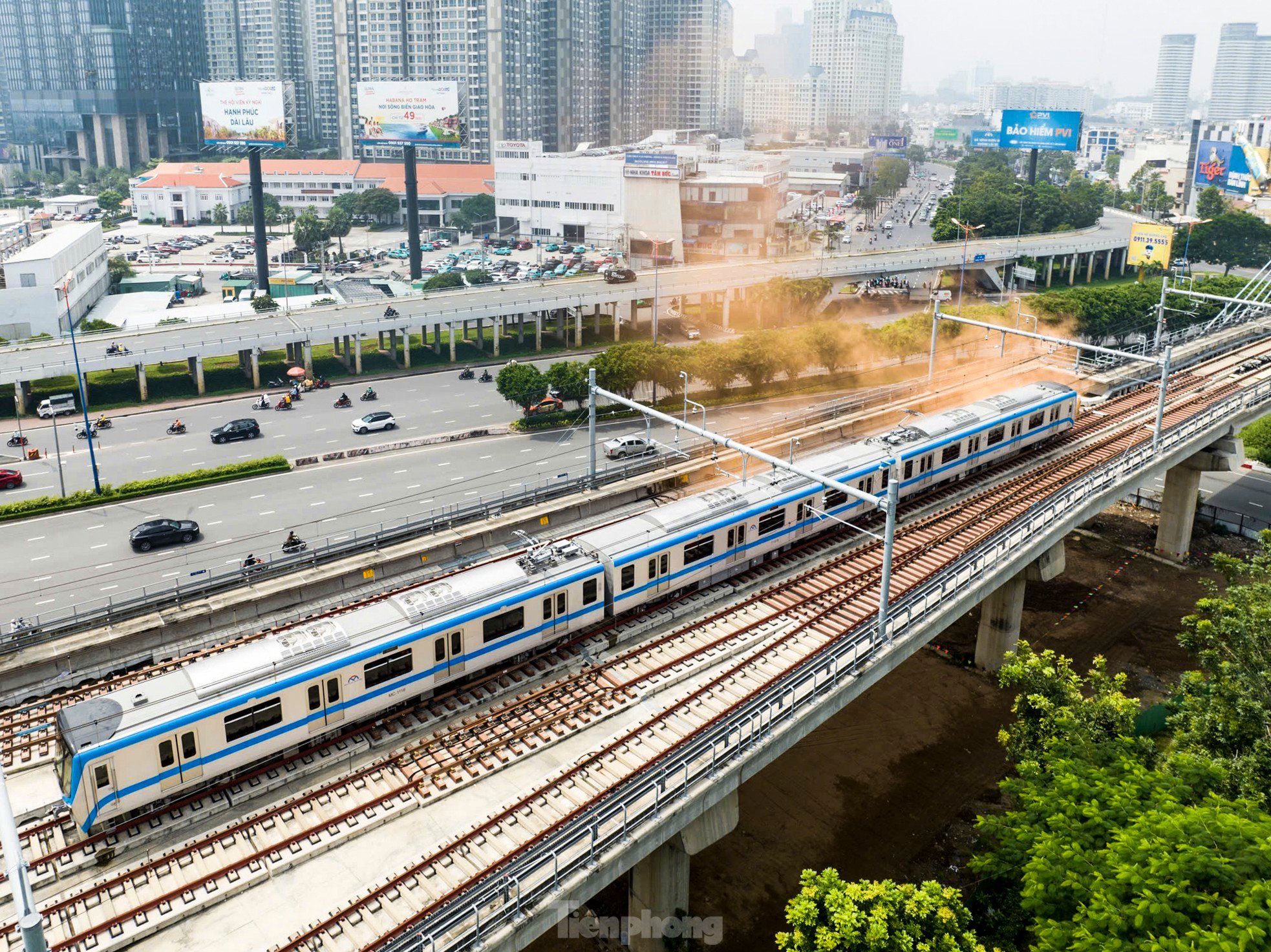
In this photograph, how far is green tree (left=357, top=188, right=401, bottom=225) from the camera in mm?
120312

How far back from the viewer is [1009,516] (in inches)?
1241

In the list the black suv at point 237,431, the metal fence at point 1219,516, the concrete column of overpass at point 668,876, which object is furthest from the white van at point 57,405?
the metal fence at point 1219,516

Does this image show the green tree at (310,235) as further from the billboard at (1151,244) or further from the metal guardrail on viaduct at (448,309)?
the billboard at (1151,244)

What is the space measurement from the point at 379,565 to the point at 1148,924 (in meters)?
19.2

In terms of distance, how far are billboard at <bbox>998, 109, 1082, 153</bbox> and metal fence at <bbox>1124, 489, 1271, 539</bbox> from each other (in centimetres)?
7649

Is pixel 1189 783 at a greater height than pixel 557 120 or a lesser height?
lesser

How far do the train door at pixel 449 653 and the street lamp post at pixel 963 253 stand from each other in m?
50.8

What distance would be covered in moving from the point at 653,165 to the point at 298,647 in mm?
80445

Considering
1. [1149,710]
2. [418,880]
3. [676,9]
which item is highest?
[676,9]

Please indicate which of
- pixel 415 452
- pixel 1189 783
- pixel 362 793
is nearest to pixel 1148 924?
pixel 1189 783

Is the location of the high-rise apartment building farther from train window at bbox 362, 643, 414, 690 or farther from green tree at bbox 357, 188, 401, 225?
train window at bbox 362, 643, 414, 690

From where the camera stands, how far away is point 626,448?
45375mm

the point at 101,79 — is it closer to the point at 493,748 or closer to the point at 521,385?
the point at 521,385

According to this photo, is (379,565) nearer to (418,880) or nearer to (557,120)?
(418,880)
